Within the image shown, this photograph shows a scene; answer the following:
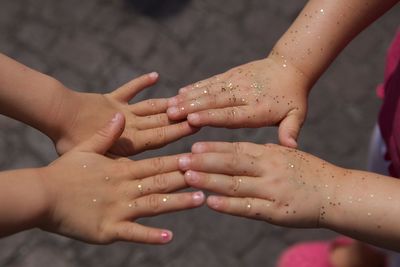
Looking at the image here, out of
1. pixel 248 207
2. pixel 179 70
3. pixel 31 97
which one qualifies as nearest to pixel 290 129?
pixel 248 207

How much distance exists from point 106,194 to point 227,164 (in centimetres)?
27

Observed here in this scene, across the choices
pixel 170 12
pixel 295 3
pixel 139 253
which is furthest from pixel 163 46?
pixel 139 253

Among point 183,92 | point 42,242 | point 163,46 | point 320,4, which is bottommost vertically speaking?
point 42,242

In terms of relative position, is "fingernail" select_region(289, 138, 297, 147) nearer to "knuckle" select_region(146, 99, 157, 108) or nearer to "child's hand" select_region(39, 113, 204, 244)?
"child's hand" select_region(39, 113, 204, 244)

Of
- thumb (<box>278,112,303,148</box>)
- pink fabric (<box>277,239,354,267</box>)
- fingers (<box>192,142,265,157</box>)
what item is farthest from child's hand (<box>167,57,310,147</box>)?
pink fabric (<box>277,239,354,267</box>)

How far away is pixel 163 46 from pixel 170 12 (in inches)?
7.2

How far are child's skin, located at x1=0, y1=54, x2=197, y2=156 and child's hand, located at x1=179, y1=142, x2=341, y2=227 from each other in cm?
19

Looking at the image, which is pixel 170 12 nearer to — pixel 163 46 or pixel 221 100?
pixel 163 46

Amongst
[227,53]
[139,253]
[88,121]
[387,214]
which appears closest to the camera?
[387,214]

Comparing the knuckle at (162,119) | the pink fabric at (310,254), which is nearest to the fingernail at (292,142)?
the knuckle at (162,119)

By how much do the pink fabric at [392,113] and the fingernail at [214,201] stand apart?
0.46 meters

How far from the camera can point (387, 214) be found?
51.1 inches

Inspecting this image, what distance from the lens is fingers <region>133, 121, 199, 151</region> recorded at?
1536 millimetres

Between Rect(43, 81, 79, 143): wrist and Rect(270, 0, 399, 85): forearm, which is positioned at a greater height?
Rect(270, 0, 399, 85): forearm
